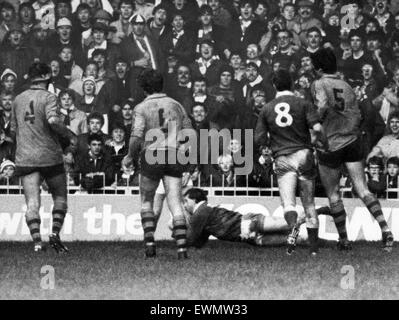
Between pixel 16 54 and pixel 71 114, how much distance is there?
5.64 ft

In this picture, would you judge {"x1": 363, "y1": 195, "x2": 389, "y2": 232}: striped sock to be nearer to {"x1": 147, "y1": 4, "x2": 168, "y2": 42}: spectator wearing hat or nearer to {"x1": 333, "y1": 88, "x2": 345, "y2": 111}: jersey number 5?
{"x1": 333, "y1": 88, "x2": 345, "y2": 111}: jersey number 5

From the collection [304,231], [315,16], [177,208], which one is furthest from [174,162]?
[315,16]

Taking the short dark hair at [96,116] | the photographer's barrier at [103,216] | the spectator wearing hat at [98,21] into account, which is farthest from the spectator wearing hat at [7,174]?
the spectator wearing hat at [98,21]

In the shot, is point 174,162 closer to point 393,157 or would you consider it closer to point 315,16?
point 393,157

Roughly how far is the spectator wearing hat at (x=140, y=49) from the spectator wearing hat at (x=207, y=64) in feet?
2.12

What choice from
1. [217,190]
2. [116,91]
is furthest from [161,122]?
[116,91]

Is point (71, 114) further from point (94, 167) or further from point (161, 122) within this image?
point (161, 122)

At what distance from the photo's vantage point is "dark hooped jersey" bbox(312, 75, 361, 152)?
1506cm

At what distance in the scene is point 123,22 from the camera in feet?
71.0

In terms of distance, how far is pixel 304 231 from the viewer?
16.7m

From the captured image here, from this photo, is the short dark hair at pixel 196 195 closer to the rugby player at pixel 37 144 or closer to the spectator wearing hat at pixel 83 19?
the rugby player at pixel 37 144

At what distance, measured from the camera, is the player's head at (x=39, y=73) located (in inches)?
603

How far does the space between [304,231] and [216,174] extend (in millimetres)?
2384

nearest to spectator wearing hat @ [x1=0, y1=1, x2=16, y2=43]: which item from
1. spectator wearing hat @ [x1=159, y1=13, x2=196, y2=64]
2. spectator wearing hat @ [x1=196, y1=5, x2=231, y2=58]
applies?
spectator wearing hat @ [x1=159, y1=13, x2=196, y2=64]
